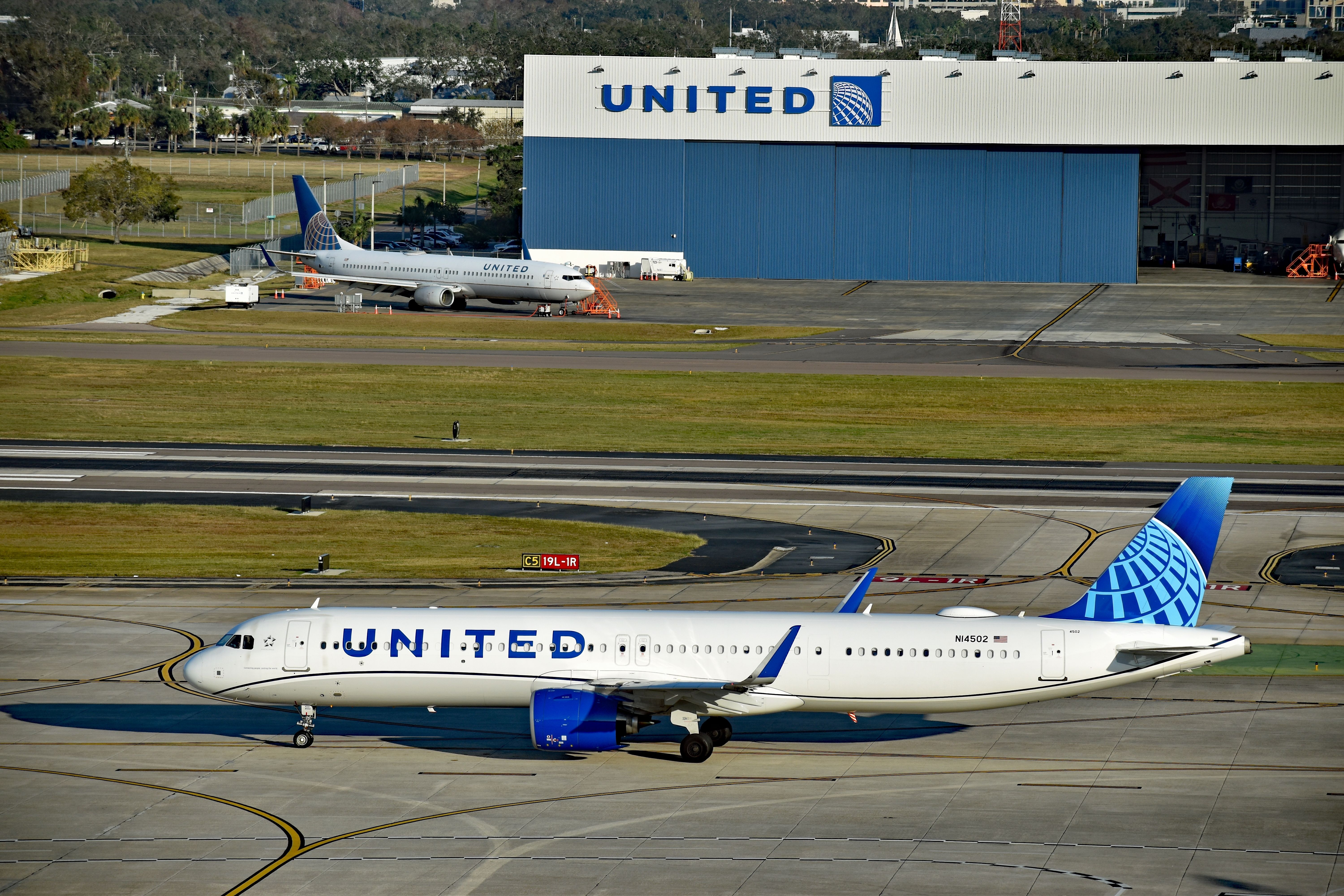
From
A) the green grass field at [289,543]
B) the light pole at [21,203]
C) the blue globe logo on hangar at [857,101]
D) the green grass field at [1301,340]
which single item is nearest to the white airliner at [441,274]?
the blue globe logo on hangar at [857,101]

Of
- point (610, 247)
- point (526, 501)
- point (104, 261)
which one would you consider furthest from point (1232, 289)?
point (104, 261)

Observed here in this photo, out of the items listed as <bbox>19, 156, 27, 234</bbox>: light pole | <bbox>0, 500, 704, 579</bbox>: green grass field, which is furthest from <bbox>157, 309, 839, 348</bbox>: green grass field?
<bbox>0, 500, 704, 579</bbox>: green grass field

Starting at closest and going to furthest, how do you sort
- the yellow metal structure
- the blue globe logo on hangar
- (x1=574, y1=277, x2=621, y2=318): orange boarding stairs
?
(x1=574, y1=277, x2=621, y2=318): orange boarding stairs
the yellow metal structure
the blue globe logo on hangar

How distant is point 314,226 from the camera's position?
134875mm

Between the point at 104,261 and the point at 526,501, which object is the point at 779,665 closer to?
the point at 526,501

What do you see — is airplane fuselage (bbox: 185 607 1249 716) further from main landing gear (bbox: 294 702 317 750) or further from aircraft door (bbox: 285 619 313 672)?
main landing gear (bbox: 294 702 317 750)

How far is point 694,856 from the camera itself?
32.4m

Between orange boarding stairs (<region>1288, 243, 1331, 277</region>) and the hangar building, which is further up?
the hangar building

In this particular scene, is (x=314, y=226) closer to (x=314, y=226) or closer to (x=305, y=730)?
(x=314, y=226)

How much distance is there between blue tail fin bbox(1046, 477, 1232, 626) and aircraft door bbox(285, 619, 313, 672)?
18866mm

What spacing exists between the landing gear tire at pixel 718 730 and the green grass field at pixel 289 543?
19782mm

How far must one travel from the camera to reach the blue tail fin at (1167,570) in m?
37.8

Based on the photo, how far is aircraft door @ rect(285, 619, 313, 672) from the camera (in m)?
37.8

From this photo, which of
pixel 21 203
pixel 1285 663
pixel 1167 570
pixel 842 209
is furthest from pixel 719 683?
pixel 21 203
